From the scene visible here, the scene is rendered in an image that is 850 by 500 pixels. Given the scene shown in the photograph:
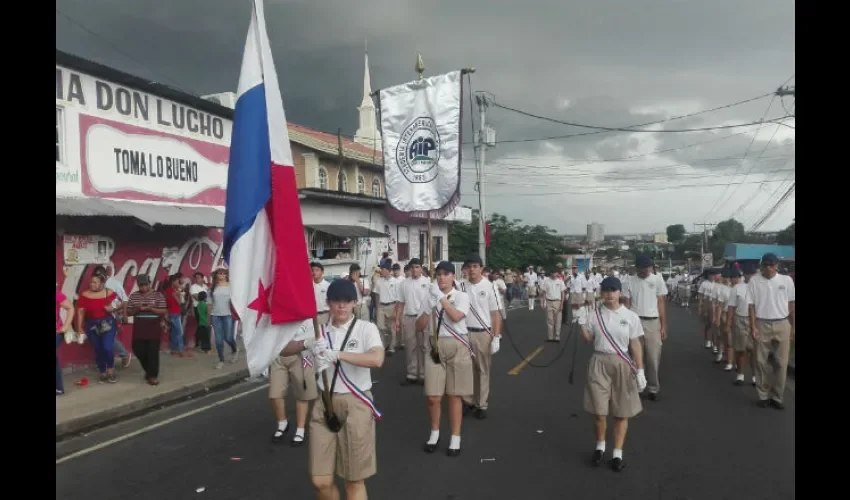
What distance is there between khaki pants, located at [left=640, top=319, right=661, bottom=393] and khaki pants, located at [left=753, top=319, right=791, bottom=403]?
123 centimetres

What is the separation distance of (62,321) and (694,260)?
54298mm

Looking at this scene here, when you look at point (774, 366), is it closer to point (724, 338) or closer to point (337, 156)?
point (724, 338)

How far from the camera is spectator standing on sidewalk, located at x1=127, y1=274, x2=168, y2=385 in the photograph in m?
9.28

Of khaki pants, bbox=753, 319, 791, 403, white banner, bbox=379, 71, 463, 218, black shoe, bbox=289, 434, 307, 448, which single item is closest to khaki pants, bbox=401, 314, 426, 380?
white banner, bbox=379, 71, 463, 218

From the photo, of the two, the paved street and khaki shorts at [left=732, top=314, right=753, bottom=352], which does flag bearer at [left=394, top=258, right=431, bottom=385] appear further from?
khaki shorts at [left=732, top=314, right=753, bottom=352]

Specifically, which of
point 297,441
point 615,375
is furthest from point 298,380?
point 615,375

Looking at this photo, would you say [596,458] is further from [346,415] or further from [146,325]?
[146,325]

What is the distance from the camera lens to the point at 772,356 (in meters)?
7.79

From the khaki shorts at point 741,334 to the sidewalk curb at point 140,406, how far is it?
8080 millimetres

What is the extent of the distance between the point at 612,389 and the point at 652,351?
3.05 metres

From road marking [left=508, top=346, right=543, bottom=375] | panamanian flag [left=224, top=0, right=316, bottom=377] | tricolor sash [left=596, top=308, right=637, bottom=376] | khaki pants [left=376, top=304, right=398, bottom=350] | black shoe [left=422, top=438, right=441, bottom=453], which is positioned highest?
panamanian flag [left=224, top=0, right=316, bottom=377]

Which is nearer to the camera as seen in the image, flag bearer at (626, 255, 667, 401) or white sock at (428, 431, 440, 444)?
white sock at (428, 431, 440, 444)

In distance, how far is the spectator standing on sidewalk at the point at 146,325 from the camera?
9.28 meters

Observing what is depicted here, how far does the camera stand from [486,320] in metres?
7.36
